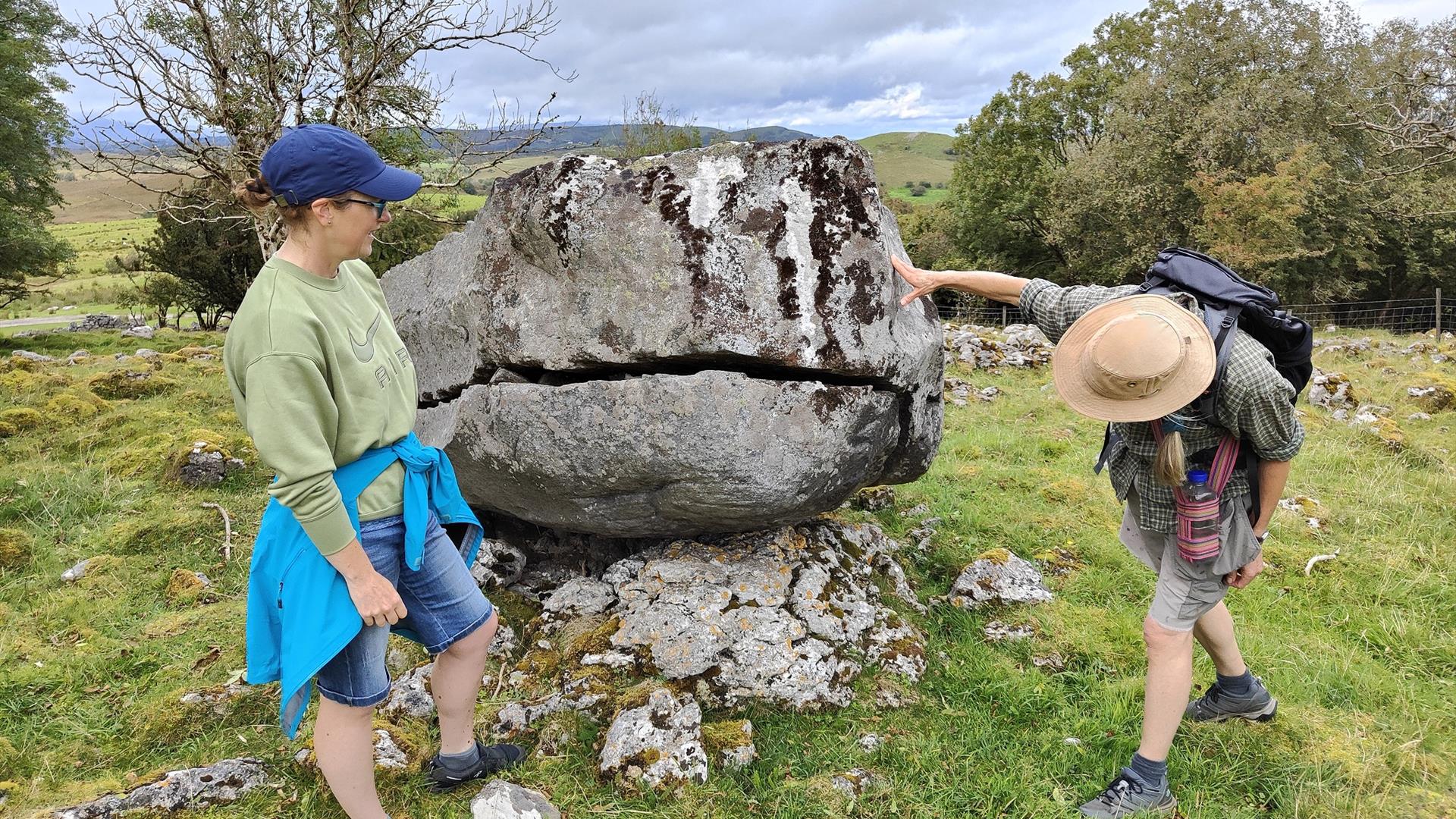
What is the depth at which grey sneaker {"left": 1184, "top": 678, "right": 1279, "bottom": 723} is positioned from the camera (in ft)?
13.7

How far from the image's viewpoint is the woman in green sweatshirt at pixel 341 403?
105 inches

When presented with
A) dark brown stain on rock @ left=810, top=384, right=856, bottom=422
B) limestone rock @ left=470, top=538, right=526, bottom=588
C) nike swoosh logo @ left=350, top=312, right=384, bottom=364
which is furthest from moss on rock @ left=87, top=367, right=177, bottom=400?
dark brown stain on rock @ left=810, top=384, right=856, bottom=422

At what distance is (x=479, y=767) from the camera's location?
3.91 m

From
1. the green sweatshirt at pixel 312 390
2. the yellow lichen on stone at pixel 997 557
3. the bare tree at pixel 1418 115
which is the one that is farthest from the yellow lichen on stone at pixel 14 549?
the bare tree at pixel 1418 115

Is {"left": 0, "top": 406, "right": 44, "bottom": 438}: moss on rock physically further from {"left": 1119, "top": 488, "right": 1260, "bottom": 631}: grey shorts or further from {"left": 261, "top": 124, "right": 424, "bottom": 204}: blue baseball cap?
{"left": 1119, "top": 488, "right": 1260, "bottom": 631}: grey shorts

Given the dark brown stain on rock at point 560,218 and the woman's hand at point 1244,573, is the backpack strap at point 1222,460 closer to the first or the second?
the woman's hand at point 1244,573

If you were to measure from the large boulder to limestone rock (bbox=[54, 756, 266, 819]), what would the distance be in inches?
80.2

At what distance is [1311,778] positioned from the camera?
12.6 ft

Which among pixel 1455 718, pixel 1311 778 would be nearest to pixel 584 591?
pixel 1311 778

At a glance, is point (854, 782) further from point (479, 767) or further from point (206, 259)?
point (206, 259)

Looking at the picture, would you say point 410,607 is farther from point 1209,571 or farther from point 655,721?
point 1209,571

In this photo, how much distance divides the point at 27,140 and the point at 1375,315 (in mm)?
37513

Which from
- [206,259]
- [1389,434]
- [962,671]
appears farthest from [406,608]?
[206,259]

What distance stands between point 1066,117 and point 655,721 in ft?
127
